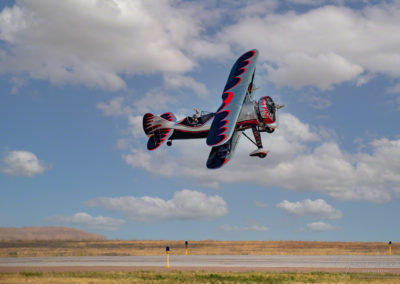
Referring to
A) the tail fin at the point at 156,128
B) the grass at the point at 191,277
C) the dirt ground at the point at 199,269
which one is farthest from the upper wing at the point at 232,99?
the grass at the point at 191,277

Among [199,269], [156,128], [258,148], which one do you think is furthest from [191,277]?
[156,128]

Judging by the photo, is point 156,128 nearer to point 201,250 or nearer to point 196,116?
point 196,116

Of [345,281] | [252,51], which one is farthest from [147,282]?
[252,51]

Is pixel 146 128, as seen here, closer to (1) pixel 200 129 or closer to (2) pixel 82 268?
(1) pixel 200 129

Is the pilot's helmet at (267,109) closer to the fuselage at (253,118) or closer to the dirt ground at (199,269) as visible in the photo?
the fuselage at (253,118)

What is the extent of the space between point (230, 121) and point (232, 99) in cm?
505

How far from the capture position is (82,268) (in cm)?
2669

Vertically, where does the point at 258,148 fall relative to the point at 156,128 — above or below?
below

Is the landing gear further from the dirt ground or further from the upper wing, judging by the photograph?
the dirt ground

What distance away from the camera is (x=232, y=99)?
115ft

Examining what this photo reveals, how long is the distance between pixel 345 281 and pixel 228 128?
13.1m

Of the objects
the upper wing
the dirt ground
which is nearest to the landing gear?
the upper wing

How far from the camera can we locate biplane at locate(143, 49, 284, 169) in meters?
31.0

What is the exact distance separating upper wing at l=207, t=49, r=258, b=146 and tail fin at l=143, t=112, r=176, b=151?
294 inches
